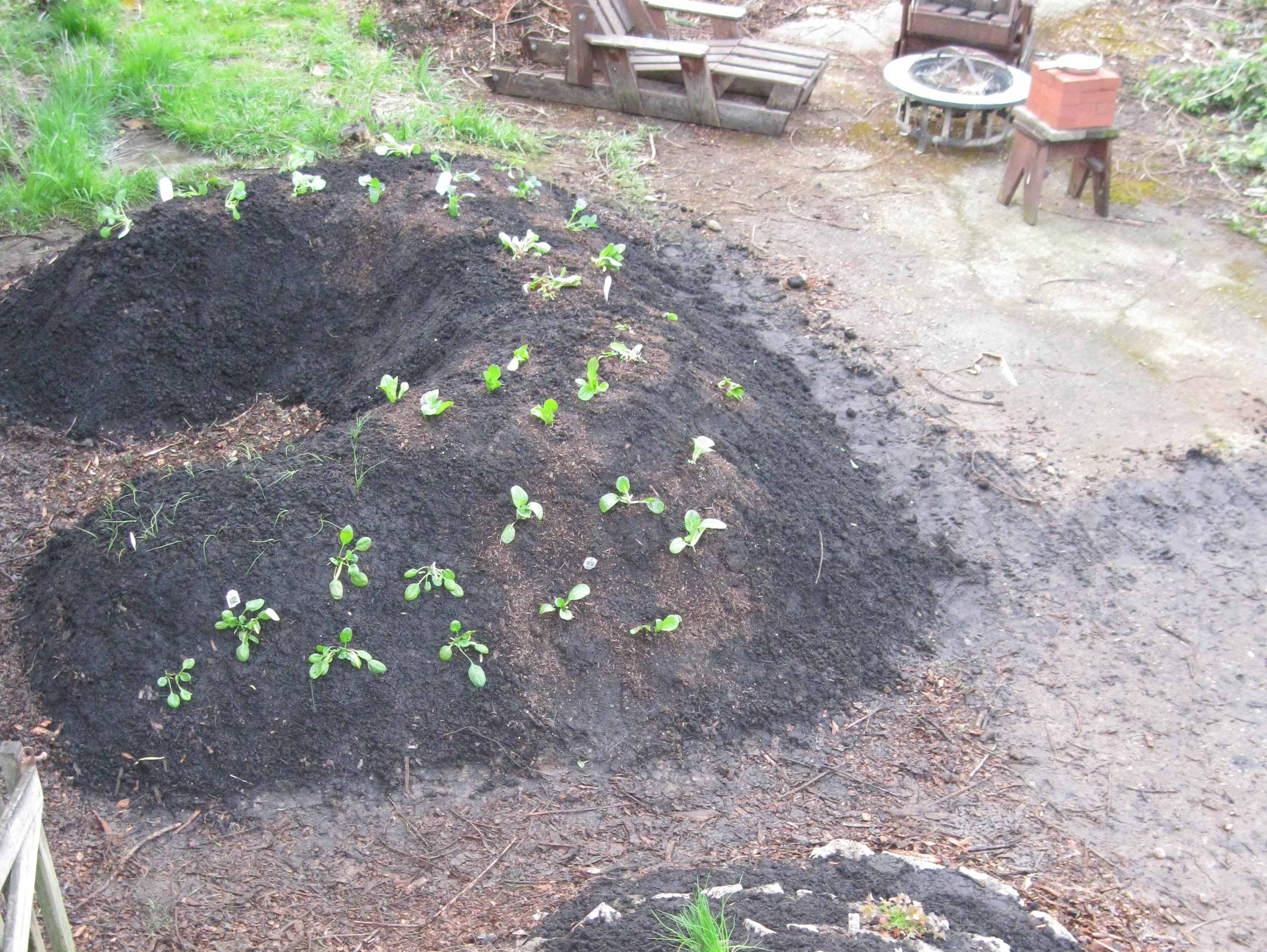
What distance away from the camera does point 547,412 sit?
400cm

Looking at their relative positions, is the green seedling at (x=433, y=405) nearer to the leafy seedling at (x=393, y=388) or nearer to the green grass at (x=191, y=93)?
the leafy seedling at (x=393, y=388)

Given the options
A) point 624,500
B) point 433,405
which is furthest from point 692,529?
point 433,405

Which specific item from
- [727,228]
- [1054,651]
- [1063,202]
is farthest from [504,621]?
[1063,202]

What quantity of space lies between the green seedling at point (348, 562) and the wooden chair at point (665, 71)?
15.7 ft

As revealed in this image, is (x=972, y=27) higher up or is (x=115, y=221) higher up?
(x=972, y=27)

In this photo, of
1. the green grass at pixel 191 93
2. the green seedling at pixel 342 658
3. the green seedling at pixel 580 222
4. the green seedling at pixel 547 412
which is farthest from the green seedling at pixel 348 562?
the green grass at pixel 191 93

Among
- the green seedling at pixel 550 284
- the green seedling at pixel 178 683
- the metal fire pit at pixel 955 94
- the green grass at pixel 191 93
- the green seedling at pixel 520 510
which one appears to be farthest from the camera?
the metal fire pit at pixel 955 94

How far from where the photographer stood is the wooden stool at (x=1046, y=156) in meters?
6.33

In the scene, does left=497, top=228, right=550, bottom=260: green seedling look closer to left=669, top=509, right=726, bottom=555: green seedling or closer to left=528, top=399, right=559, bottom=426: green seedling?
left=528, top=399, right=559, bottom=426: green seedling

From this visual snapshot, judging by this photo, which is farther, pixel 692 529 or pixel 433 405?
pixel 433 405

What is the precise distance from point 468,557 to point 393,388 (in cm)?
79

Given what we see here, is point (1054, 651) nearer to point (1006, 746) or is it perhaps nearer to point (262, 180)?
point (1006, 746)

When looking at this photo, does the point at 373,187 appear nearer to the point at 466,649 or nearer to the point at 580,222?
the point at 580,222

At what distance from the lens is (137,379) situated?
502 cm
